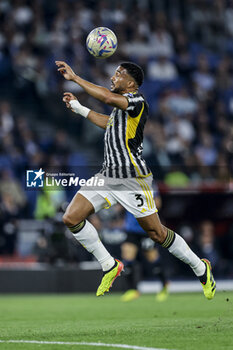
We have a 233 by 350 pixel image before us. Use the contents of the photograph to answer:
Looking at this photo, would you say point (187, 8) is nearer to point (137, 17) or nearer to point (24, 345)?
point (137, 17)

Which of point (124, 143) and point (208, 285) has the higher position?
point (124, 143)

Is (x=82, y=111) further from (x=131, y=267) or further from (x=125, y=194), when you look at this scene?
(x=131, y=267)

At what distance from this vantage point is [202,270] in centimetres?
727

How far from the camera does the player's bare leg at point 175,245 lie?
7.01 m

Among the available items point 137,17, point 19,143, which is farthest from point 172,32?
point 19,143

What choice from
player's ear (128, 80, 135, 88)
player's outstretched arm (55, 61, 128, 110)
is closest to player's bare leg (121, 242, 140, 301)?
player's ear (128, 80, 135, 88)

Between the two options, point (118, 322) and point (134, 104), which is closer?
point (134, 104)

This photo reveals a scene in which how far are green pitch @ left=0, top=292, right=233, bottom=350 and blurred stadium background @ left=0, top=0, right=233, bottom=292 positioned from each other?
224cm

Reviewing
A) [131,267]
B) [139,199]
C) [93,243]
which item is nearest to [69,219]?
[93,243]

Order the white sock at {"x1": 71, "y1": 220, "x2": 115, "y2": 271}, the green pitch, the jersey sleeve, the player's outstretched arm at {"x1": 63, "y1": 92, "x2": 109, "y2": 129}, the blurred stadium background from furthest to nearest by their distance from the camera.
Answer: the blurred stadium background < the player's outstretched arm at {"x1": 63, "y1": 92, "x2": 109, "y2": 129} < the white sock at {"x1": 71, "y1": 220, "x2": 115, "y2": 271} < the jersey sleeve < the green pitch

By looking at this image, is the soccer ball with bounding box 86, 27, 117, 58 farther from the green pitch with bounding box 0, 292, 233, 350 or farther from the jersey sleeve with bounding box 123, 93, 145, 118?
the green pitch with bounding box 0, 292, 233, 350

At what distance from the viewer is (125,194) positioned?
23.0 ft

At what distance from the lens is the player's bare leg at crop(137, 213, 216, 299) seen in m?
7.01

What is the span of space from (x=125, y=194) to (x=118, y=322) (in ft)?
4.42
